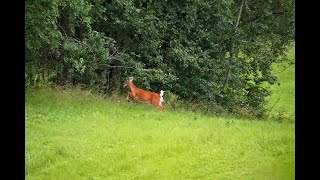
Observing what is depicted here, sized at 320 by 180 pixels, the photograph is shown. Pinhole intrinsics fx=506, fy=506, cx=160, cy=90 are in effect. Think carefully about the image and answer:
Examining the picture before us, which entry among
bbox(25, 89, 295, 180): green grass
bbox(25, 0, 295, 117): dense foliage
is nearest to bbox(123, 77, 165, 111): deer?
bbox(25, 0, 295, 117): dense foliage

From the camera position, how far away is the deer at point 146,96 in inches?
480

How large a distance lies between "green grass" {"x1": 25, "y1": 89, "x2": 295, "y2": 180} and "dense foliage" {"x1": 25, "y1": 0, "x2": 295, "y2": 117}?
385cm

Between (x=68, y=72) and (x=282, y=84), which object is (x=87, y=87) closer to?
(x=68, y=72)

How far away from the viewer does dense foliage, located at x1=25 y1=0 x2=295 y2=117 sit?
12852 mm

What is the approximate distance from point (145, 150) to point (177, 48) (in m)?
8.36

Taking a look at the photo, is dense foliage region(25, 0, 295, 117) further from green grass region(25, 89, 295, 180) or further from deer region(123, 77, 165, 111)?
green grass region(25, 89, 295, 180)

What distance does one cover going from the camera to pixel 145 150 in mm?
6418

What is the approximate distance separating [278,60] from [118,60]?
199 inches

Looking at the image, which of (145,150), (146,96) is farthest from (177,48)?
(145,150)

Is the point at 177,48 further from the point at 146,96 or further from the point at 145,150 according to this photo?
the point at 145,150

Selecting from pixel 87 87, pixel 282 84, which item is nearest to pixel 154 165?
pixel 87 87

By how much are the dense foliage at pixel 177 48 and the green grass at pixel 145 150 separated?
3.85m

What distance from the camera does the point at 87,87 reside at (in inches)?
525
